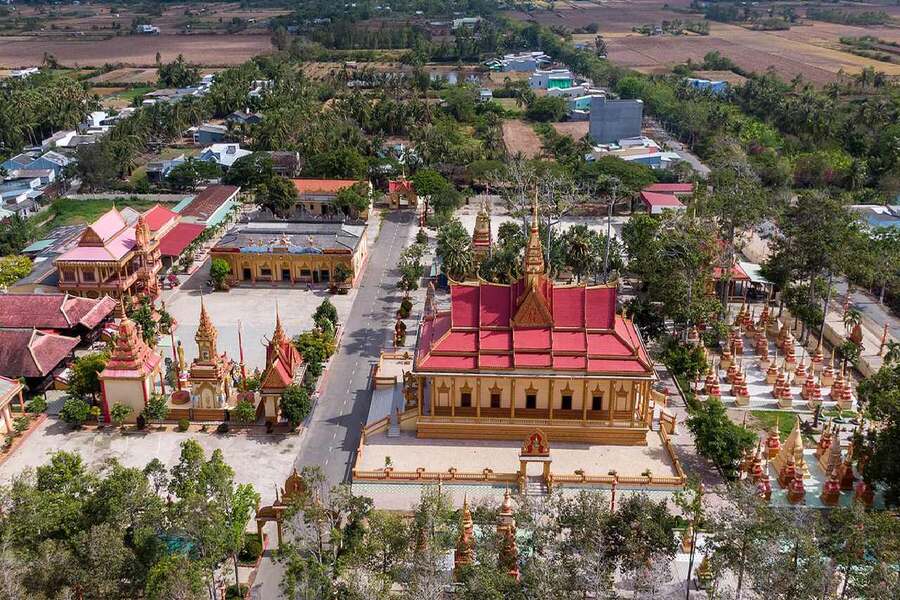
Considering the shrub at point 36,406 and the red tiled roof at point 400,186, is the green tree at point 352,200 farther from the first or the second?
the shrub at point 36,406

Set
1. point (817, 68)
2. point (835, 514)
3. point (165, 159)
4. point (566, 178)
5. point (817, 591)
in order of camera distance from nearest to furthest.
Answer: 1. point (817, 591)
2. point (835, 514)
3. point (566, 178)
4. point (165, 159)
5. point (817, 68)

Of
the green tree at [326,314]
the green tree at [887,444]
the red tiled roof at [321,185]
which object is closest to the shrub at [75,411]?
the green tree at [326,314]

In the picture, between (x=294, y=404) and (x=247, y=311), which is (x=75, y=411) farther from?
(x=247, y=311)

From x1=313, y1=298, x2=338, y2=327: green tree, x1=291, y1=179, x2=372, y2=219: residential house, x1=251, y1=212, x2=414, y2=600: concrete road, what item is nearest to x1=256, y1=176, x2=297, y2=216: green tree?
x1=291, y1=179, x2=372, y2=219: residential house

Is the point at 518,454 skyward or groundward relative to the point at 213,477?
groundward

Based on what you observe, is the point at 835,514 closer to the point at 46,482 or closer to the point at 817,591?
the point at 817,591

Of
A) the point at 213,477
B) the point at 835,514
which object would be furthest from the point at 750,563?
the point at 213,477
